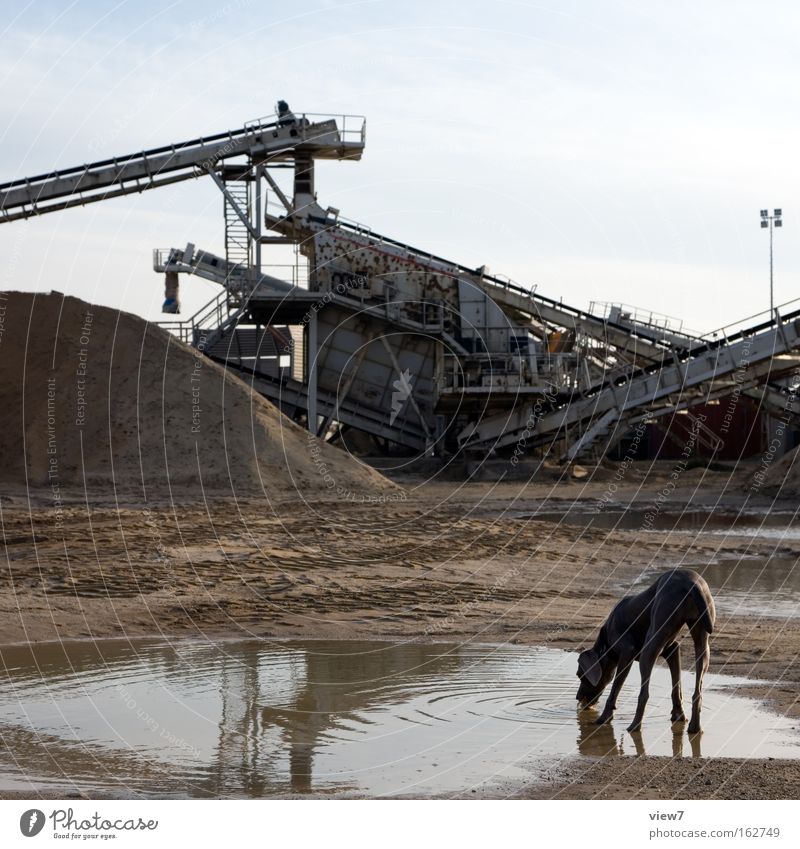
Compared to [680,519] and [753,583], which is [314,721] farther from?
[680,519]

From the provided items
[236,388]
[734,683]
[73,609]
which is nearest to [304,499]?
[236,388]

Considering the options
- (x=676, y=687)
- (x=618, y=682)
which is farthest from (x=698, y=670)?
(x=618, y=682)

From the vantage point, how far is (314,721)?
41.9 feet

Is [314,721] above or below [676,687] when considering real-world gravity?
below

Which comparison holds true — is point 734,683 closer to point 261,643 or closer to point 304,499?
point 261,643

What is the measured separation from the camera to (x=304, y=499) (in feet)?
112

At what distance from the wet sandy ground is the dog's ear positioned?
1.89m

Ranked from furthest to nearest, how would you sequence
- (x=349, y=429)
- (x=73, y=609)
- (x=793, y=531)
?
(x=349, y=429) → (x=793, y=531) → (x=73, y=609)

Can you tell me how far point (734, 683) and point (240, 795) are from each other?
21.7ft

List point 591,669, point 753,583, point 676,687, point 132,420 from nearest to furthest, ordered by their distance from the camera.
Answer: point 676,687 < point 591,669 < point 753,583 < point 132,420
